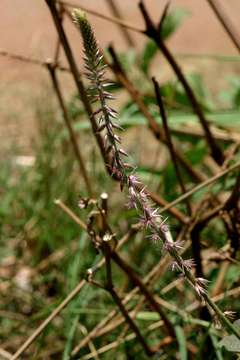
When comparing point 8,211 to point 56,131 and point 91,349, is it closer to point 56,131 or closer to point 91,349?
point 56,131

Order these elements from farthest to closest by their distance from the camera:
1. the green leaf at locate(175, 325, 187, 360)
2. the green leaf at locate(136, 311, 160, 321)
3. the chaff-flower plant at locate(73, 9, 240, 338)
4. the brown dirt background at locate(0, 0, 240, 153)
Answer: the brown dirt background at locate(0, 0, 240, 153) → the green leaf at locate(136, 311, 160, 321) → the green leaf at locate(175, 325, 187, 360) → the chaff-flower plant at locate(73, 9, 240, 338)

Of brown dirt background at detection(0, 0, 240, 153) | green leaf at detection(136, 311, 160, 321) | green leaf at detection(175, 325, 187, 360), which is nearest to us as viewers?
green leaf at detection(175, 325, 187, 360)

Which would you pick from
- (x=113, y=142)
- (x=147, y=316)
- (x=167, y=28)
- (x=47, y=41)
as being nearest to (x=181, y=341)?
(x=147, y=316)

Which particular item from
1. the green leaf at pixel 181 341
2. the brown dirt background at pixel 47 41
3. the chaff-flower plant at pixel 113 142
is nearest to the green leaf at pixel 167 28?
the brown dirt background at pixel 47 41

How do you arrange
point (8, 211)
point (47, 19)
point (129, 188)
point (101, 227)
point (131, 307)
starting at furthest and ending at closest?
point (47, 19), point (8, 211), point (131, 307), point (101, 227), point (129, 188)

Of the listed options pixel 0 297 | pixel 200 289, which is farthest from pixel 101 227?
pixel 0 297

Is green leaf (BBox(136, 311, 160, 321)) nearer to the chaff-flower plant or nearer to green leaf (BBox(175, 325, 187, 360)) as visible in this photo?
green leaf (BBox(175, 325, 187, 360))

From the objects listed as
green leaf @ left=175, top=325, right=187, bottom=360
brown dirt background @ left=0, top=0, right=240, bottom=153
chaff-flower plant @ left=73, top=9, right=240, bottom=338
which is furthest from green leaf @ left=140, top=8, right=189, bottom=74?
chaff-flower plant @ left=73, top=9, right=240, bottom=338

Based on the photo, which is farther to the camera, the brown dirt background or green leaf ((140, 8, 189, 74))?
the brown dirt background
